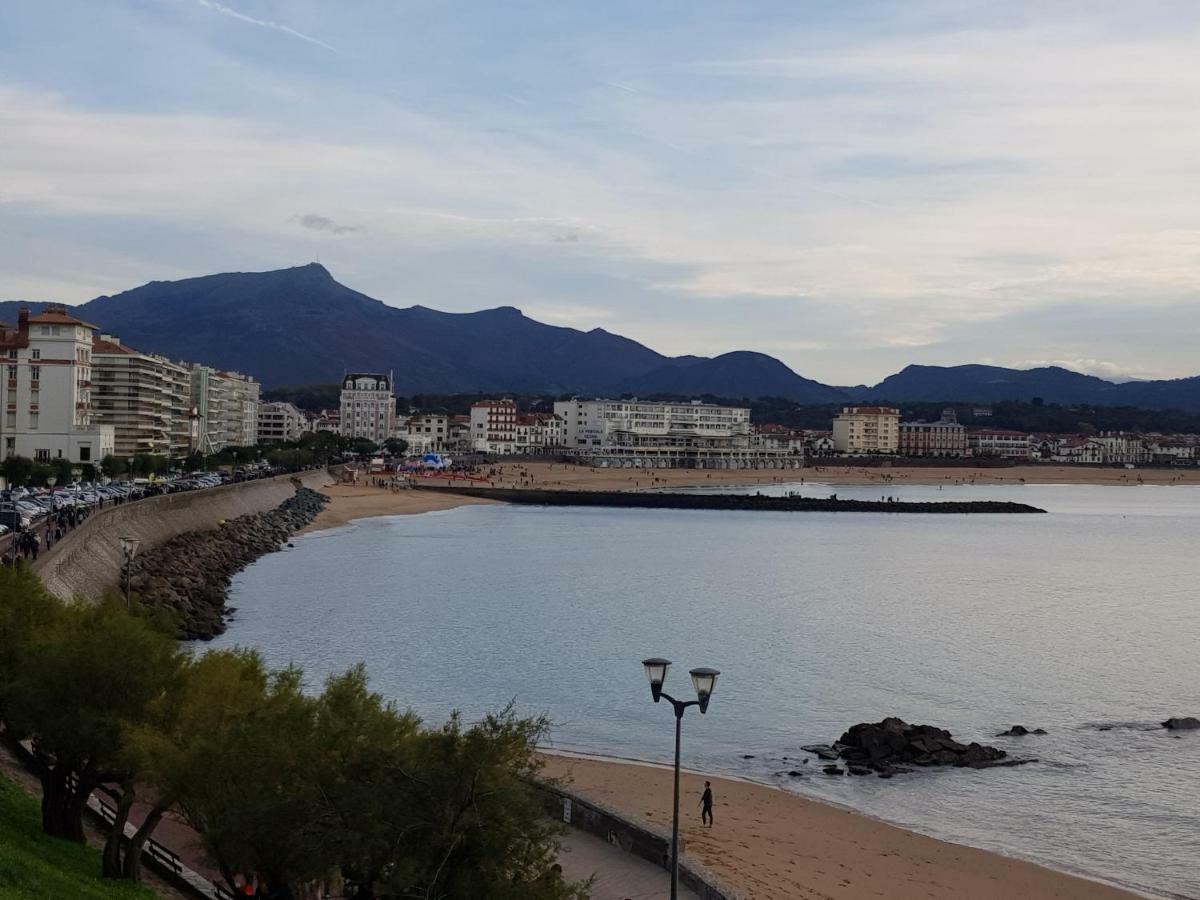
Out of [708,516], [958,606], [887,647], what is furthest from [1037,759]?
[708,516]

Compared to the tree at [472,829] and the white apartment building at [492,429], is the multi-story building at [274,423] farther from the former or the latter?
the tree at [472,829]

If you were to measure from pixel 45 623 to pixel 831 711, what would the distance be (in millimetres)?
16424

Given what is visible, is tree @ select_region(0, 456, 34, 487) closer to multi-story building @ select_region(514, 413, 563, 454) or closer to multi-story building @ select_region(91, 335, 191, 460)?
multi-story building @ select_region(91, 335, 191, 460)

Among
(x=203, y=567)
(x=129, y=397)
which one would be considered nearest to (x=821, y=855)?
(x=203, y=567)

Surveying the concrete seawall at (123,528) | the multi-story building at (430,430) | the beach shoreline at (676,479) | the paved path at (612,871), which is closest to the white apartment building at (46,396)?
the concrete seawall at (123,528)

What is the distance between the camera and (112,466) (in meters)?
58.6

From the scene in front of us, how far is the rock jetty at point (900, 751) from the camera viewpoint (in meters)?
21.3

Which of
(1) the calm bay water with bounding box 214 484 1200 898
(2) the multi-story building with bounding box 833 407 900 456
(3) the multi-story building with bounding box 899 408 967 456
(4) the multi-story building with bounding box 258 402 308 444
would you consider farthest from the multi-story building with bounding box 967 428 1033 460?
(1) the calm bay water with bounding box 214 484 1200 898

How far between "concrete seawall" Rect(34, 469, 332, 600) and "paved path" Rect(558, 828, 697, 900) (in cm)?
691

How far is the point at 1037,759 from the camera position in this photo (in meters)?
21.9

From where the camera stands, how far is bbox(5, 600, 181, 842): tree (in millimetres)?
11445

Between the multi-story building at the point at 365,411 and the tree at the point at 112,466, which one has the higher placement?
the multi-story building at the point at 365,411

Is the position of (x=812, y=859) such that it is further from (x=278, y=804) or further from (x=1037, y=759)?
(x=278, y=804)

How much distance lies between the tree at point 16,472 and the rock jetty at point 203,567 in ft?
25.3
